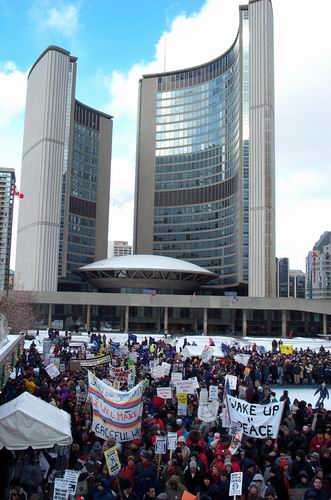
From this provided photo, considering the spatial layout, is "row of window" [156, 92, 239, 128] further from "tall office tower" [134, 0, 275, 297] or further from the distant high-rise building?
the distant high-rise building

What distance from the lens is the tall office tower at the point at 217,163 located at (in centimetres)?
8000

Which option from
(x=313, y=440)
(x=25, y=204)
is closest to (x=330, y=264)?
(x=25, y=204)

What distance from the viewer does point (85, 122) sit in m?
115

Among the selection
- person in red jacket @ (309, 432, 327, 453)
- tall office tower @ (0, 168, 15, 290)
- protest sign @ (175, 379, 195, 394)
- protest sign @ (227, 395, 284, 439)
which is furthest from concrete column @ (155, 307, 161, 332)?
tall office tower @ (0, 168, 15, 290)

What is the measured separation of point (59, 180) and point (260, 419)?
3050 inches

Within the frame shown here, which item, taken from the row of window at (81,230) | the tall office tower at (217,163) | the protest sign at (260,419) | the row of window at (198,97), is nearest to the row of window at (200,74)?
the tall office tower at (217,163)

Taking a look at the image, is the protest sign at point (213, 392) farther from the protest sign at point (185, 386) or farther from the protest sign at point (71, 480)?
the protest sign at point (71, 480)

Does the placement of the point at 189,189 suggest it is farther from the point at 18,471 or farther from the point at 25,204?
the point at 18,471

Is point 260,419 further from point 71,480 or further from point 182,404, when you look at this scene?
point 71,480

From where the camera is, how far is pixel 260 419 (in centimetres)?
1089

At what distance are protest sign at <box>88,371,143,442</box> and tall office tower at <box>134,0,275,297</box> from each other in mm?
68233

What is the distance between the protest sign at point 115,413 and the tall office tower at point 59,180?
69451 millimetres

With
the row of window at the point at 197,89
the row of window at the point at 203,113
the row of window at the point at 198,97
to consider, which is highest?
the row of window at the point at 197,89

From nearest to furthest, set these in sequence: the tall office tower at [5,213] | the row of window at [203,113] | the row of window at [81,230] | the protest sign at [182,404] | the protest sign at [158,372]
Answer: the protest sign at [182,404], the protest sign at [158,372], the row of window at [203,113], the row of window at [81,230], the tall office tower at [5,213]
